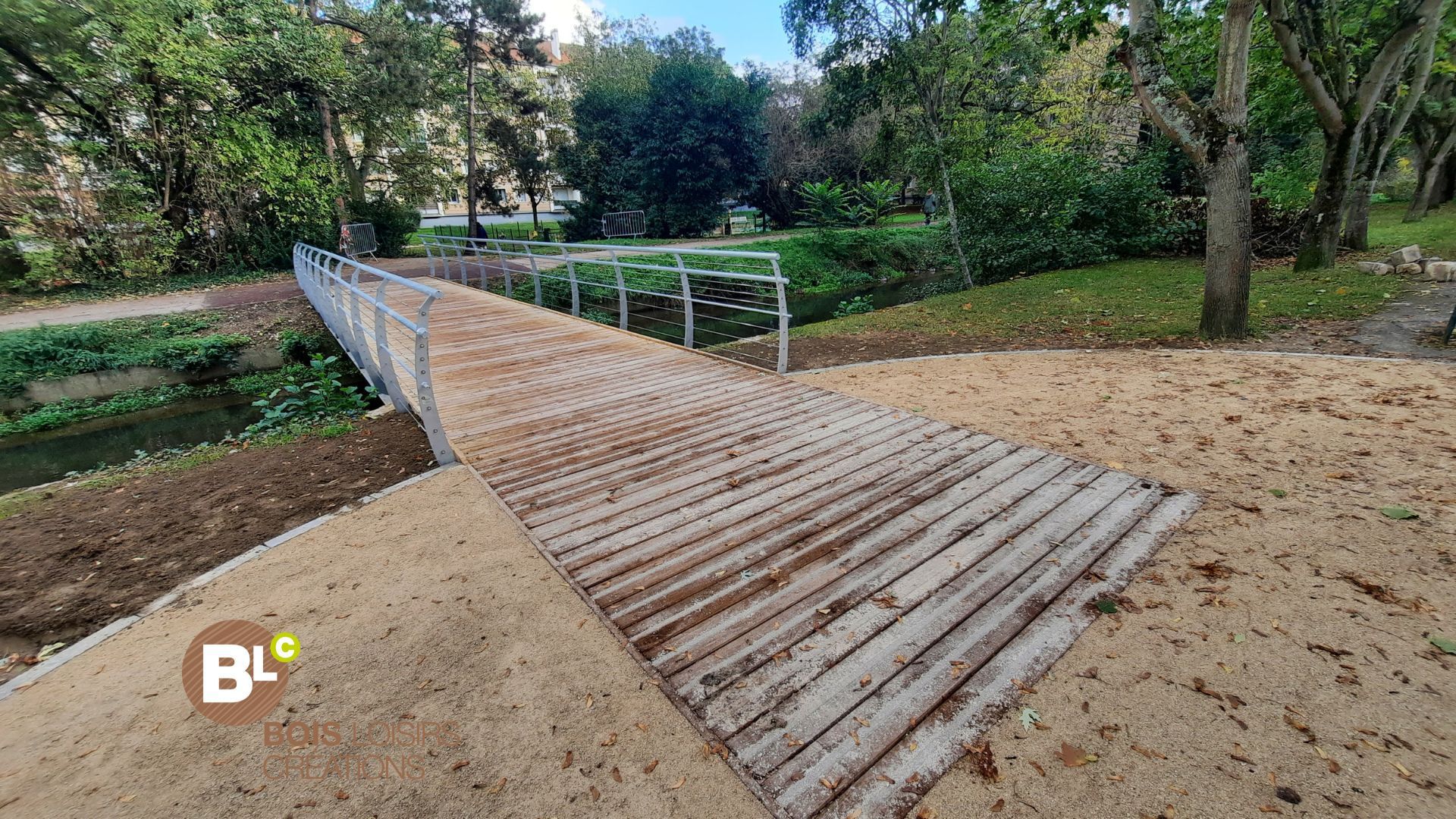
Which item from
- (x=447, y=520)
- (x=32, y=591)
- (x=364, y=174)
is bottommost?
(x=32, y=591)

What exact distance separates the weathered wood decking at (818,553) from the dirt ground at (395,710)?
7.1 inches

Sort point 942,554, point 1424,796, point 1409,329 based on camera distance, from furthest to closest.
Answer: point 1409,329
point 942,554
point 1424,796

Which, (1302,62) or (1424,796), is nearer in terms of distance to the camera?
(1424,796)

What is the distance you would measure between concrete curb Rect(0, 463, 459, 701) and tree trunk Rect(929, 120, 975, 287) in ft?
39.4

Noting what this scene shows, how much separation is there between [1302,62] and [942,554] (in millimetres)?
8624

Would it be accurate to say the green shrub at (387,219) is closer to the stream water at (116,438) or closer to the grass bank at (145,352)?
the grass bank at (145,352)

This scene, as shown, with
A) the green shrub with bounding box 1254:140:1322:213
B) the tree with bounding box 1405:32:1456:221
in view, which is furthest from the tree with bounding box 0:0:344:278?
the tree with bounding box 1405:32:1456:221

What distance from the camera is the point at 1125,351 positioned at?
6223mm

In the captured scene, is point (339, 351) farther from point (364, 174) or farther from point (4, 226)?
point (364, 174)

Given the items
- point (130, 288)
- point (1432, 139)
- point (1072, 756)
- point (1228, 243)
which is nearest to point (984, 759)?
point (1072, 756)

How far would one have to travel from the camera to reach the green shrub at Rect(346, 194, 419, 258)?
60.0 ft

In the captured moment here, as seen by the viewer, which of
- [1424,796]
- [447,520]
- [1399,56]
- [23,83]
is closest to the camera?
[1424,796]

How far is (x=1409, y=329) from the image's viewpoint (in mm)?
5863

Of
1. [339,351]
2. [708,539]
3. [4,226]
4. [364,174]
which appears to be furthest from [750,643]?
[364,174]
